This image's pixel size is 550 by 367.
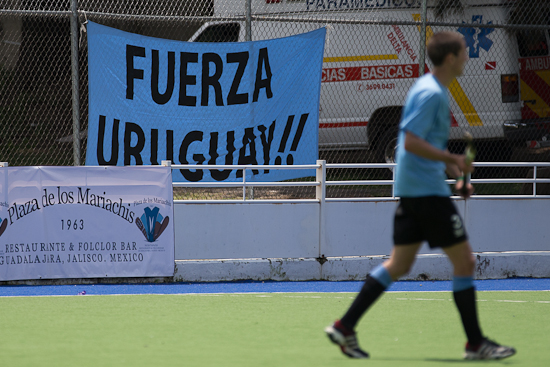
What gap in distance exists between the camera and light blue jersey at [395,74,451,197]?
3.86 metres

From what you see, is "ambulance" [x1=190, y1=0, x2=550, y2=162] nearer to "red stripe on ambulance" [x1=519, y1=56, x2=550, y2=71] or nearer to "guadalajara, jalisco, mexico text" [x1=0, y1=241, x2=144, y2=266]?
"red stripe on ambulance" [x1=519, y1=56, x2=550, y2=71]

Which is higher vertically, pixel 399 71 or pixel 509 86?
pixel 399 71

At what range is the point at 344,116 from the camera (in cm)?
993

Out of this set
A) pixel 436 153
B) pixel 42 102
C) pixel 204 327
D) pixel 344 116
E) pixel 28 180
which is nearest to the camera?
pixel 436 153

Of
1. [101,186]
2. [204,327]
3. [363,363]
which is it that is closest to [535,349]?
[363,363]

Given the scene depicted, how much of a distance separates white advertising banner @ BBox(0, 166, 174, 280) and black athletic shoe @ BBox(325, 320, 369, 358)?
3889 millimetres

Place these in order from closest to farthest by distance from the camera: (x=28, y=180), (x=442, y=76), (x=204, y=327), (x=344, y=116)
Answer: (x=442, y=76)
(x=204, y=327)
(x=28, y=180)
(x=344, y=116)

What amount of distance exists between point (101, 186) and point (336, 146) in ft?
12.2

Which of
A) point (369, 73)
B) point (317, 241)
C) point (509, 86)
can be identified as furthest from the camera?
point (509, 86)

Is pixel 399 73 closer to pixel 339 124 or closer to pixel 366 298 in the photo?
pixel 339 124

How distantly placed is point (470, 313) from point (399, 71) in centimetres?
647

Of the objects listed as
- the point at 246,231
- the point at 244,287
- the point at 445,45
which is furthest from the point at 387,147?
the point at 445,45

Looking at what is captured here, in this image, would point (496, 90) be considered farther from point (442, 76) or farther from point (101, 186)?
point (442, 76)

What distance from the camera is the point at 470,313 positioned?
396 cm
